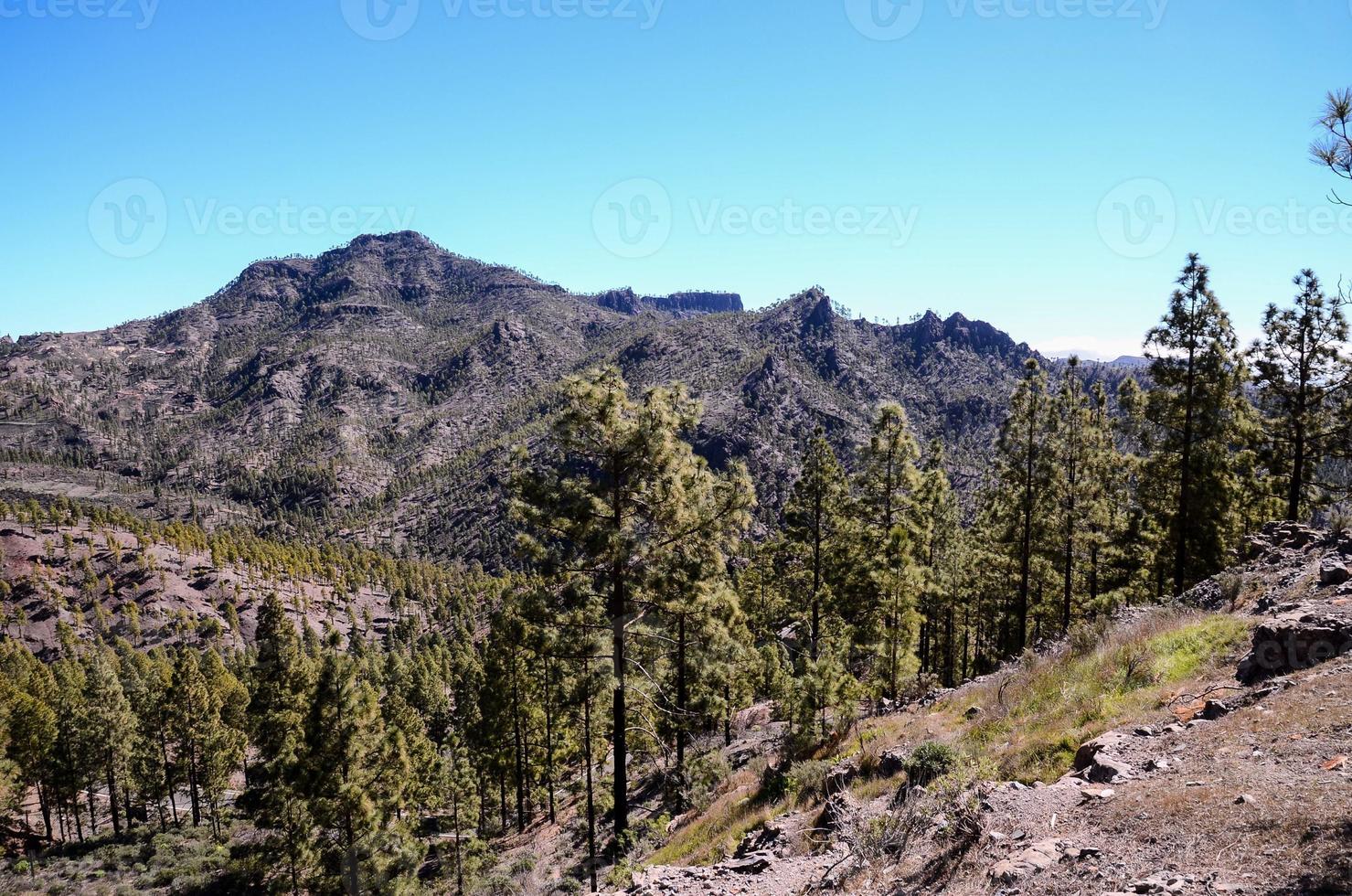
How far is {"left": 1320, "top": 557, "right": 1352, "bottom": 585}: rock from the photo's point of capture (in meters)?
10.5

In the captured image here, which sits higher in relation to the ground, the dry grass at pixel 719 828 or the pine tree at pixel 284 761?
the dry grass at pixel 719 828

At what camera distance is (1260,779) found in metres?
5.41

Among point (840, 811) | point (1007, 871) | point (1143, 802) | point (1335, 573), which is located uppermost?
point (1335, 573)

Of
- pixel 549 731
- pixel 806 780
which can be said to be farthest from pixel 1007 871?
pixel 549 731

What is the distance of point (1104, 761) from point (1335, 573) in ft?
25.2

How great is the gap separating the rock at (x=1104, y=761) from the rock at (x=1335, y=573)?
6549mm

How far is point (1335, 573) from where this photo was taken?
10703 millimetres

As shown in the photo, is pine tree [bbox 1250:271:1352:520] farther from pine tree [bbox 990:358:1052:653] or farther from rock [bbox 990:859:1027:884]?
rock [bbox 990:859:1027:884]

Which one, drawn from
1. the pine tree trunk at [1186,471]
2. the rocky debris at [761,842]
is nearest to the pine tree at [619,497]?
the rocky debris at [761,842]

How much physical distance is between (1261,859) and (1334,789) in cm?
118

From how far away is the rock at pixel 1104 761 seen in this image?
6.65m

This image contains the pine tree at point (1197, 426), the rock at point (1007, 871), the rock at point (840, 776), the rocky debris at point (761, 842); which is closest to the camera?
the rock at point (1007, 871)

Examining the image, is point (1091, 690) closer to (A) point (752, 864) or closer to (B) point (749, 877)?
(A) point (752, 864)

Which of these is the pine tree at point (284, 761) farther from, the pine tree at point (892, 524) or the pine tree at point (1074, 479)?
the pine tree at point (1074, 479)
